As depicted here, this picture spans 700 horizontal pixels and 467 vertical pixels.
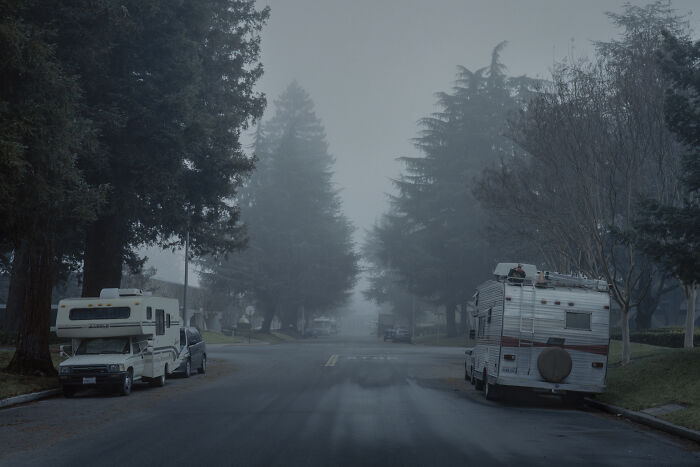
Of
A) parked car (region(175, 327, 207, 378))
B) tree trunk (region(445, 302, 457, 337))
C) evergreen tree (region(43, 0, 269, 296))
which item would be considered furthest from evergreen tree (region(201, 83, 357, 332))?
parked car (region(175, 327, 207, 378))

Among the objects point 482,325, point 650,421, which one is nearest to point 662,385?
point 650,421

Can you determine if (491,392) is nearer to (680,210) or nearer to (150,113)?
(680,210)

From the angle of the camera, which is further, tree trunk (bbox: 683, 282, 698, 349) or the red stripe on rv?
tree trunk (bbox: 683, 282, 698, 349)

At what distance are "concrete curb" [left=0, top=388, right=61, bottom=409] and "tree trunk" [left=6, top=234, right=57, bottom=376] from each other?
1694 mm

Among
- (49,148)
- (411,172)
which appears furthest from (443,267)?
(49,148)

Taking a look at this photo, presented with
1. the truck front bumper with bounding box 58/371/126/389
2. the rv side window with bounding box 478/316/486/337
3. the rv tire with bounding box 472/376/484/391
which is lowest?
the truck front bumper with bounding box 58/371/126/389

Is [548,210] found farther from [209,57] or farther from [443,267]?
[443,267]

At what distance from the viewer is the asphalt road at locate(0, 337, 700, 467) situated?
36.8ft

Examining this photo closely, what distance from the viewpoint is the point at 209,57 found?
31438mm

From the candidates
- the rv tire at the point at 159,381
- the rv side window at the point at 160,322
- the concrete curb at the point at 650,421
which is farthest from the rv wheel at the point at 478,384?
the rv side window at the point at 160,322

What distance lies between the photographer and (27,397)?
63.2 ft

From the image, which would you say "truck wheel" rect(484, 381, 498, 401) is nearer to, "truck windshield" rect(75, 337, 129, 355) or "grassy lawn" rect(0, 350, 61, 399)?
"truck windshield" rect(75, 337, 129, 355)

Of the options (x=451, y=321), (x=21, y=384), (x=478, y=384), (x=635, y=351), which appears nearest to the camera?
(x=21, y=384)

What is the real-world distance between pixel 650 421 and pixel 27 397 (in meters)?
13.8
